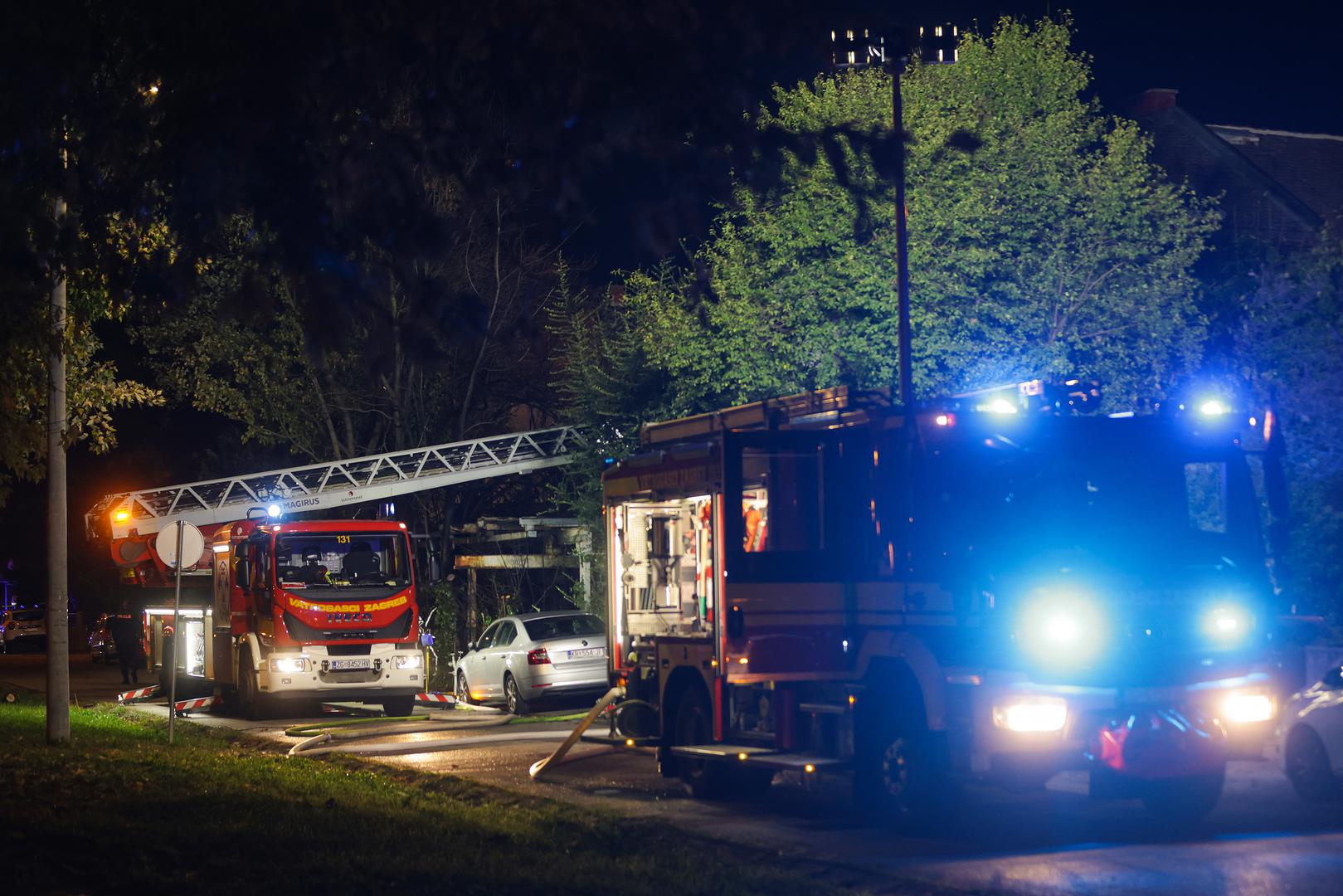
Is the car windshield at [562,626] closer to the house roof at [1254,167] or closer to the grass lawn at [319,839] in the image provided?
the grass lawn at [319,839]

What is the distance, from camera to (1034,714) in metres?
11.4

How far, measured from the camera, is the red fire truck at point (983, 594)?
11484mm

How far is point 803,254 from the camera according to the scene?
3084 centimetres

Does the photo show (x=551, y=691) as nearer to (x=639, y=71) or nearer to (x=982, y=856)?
(x=982, y=856)

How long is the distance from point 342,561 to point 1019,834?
48.7 ft

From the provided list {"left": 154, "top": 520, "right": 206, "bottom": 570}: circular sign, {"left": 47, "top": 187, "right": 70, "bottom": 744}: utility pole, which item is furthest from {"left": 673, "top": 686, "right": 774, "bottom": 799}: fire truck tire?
{"left": 47, "top": 187, "right": 70, "bottom": 744}: utility pole

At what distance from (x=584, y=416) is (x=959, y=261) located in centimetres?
989

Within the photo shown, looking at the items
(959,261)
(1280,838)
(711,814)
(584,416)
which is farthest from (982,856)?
(584,416)

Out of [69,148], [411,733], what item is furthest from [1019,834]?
[411,733]

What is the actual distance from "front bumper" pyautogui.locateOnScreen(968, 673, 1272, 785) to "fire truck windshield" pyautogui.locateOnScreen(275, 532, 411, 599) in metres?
14.8

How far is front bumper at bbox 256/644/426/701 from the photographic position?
80.2ft

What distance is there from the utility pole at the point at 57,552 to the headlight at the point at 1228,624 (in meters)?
12.7

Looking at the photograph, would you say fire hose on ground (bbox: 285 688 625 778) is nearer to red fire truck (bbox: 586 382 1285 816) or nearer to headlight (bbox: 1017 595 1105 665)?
red fire truck (bbox: 586 382 1285 816)

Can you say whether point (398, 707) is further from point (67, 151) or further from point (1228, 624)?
point (67, 151)
